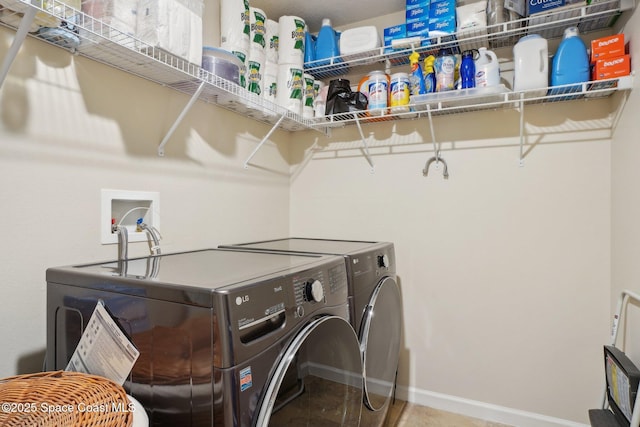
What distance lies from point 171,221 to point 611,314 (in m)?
2.29

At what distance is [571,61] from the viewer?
5.97ft

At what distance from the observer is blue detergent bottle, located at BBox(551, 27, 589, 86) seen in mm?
1805

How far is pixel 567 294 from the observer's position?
2.03 metres

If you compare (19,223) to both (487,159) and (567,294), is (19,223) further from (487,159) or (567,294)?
(567,294)

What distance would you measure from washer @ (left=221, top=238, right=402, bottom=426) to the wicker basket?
923 mm

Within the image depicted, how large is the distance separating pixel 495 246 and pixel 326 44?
5.37 ft

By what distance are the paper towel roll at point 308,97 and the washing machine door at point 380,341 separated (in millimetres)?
1181

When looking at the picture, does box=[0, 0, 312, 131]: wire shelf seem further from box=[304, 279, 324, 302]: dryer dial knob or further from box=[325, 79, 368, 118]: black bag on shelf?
box=[304, 279, 324, 302]: dryer dial knob

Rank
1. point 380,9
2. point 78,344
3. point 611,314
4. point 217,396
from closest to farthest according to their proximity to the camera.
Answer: point 217,396
point 78,344
point 611,314
point 380,9

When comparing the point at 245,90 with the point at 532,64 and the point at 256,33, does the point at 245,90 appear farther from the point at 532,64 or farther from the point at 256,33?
the point at 532,64

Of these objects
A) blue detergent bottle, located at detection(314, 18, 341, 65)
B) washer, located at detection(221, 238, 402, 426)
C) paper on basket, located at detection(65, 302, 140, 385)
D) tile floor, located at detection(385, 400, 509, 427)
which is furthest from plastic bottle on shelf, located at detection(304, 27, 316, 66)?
tile floor, located at detection(385, 400, 509, 427)

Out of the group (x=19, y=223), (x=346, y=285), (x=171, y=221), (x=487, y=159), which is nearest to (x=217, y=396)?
(x=346, y=285)

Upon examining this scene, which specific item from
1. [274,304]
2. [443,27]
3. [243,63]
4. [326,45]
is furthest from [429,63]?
[274,304]

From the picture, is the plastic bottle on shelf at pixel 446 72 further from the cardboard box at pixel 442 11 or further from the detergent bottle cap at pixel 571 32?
the detergent bottle cap at pixel 571 32
